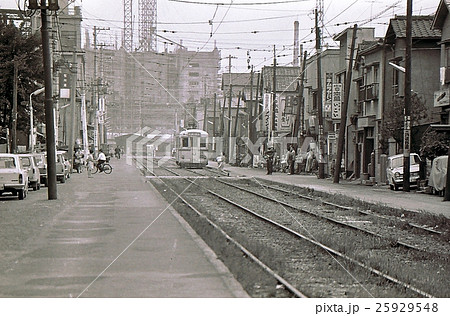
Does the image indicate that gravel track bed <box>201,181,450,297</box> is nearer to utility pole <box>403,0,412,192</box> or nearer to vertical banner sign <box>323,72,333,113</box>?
utility pole <box>403,0,412,192</box>

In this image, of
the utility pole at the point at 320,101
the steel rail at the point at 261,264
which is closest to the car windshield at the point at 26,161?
the steel rail at the point at 261,264

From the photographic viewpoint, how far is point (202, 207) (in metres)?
23.4

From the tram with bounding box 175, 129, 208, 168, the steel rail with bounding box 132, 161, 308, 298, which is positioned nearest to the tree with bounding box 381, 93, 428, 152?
the steel rail with bounding box 132, 161, 308, 298

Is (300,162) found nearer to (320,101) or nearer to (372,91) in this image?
(320,101)

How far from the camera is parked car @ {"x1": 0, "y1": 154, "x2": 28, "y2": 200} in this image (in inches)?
985

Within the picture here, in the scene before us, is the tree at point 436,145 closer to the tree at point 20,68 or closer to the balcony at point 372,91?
the balcony at point 372,91

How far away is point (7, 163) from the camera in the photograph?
26.1 meters

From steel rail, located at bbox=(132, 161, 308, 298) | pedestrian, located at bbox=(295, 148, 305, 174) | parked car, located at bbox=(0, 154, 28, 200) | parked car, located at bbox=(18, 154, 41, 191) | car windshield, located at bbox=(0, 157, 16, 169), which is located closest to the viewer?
steel rail, located at bbox=(132, 161, 308, 298)

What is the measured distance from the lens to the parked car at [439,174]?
89.9ft

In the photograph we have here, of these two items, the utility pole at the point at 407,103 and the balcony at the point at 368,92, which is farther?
the balcony at the point at 368,92

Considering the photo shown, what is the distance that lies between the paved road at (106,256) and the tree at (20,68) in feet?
66.4

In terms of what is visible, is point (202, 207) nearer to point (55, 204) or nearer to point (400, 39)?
point (55, 204)

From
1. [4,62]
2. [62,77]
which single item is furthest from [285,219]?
[62,77]

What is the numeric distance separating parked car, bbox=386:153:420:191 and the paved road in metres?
14.7
